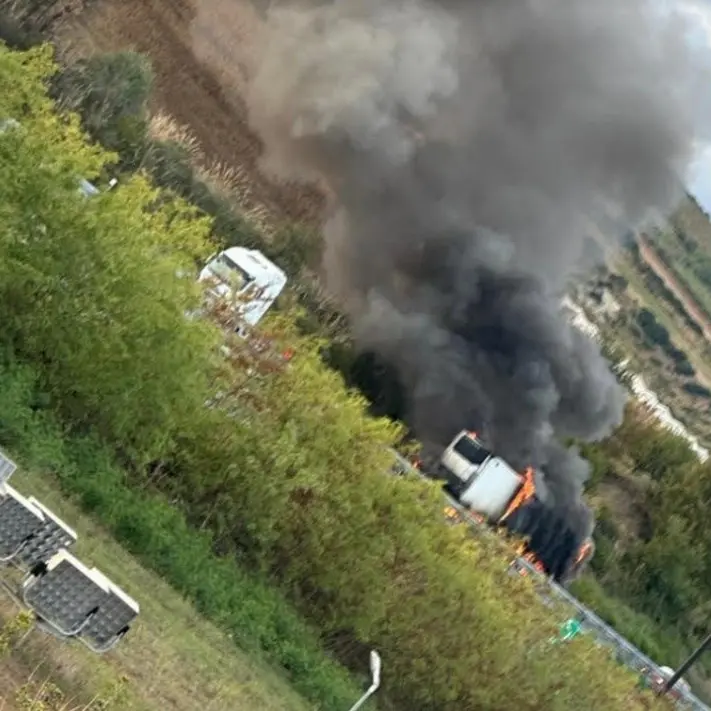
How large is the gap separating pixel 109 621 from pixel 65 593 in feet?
1.40

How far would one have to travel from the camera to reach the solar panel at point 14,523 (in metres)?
10.1

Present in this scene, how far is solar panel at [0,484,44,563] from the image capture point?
1009cm

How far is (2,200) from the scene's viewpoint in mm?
15273

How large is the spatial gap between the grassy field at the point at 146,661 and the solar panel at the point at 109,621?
0.29 m

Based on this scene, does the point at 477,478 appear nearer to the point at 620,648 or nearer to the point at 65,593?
the point at 620,648

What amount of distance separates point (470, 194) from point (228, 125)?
812 cm

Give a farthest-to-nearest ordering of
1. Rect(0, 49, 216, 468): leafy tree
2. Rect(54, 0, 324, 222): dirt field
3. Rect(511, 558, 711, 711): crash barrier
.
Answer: Rect(54, 0, 324, 222): dirt field < Rect(511, 558, 711, 711): crash barrier < Rect(0, 49, 216, 468): leafy tree

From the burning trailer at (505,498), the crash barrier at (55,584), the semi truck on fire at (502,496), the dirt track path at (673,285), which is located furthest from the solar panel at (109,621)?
the dirt track path at (673,285)

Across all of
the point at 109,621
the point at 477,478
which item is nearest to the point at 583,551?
the point at 477,478

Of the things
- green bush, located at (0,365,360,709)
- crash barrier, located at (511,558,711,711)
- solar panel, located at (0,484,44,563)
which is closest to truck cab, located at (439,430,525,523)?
crash barrier, located at (511,558,711,711)

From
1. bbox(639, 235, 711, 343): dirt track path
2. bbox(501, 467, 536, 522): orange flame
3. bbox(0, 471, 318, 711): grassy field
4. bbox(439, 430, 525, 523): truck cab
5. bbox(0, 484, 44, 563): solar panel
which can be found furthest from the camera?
bbox(639, 235, 711, 343): dirt track path

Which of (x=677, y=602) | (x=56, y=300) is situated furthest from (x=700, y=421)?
(x=56, y=300)

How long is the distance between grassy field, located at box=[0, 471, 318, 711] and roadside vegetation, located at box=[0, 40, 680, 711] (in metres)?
0.60

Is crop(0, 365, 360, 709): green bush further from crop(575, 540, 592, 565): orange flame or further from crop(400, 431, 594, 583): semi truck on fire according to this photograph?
crop(575, 540, 592, 565): orange flame
